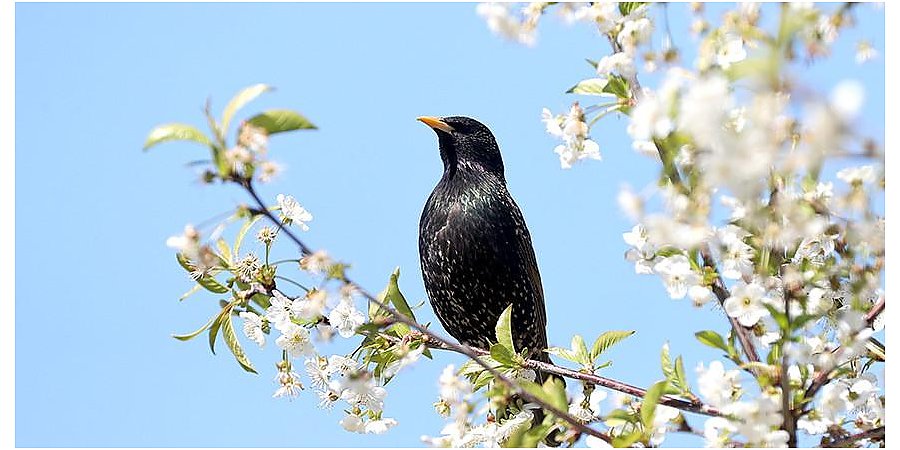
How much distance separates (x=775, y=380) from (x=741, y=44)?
61cm

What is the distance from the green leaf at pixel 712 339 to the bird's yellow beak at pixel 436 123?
2.69m

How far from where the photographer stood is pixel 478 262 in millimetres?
4191

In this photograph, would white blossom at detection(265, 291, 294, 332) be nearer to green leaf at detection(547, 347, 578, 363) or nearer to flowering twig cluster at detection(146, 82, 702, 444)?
flowering twig cluster at detection(146, 82, 702, 444)

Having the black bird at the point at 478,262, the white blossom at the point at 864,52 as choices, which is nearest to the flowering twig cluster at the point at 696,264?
the white blossom at the point at 864,52

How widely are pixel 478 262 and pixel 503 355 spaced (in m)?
1.83

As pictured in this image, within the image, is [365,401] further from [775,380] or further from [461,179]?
[461,179]

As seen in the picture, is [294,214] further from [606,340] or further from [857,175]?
[857,175]

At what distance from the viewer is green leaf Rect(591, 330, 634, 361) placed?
7.84 feet

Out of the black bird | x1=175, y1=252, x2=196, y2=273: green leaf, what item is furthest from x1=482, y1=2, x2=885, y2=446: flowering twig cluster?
the black bird

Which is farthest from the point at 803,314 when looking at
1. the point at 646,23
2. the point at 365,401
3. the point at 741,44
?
the point at 365,401

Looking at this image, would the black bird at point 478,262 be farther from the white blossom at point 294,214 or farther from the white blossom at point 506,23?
the white blossom at point 506,23

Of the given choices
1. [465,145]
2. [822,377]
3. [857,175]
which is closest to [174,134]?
[857,175]

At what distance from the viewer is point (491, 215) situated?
4301mm

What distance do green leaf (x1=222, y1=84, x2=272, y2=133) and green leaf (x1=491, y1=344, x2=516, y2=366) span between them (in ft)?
3.05
